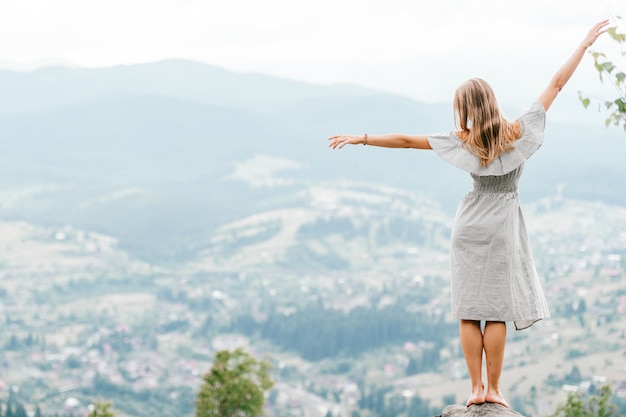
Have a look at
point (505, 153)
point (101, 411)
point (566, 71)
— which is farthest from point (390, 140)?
point (101, 411)

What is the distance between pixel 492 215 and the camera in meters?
4.26

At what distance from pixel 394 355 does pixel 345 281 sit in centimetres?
3270

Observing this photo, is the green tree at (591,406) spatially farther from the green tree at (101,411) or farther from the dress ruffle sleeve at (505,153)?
the dress ruffle sleeve at (505,153)

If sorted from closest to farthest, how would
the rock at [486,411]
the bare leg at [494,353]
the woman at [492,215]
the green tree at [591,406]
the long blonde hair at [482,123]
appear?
1. the long blonde hair at [482,123]
2. the woman at [492,215]
3. the bare leg at [494,353]
4. the rock at [486,411]
5. the green tree at [591,406]

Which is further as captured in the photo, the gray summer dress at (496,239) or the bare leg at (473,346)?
the bare leg at (473,346)

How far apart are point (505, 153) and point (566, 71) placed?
1.93 feet

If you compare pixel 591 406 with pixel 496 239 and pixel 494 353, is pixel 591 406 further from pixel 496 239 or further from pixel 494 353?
pixel 496 239

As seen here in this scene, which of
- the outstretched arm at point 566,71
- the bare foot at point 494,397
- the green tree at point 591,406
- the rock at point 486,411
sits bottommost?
the green tree at point 591,406

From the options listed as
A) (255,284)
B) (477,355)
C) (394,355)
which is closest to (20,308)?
(255,284)

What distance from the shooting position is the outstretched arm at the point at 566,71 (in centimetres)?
438

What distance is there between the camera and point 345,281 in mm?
103750

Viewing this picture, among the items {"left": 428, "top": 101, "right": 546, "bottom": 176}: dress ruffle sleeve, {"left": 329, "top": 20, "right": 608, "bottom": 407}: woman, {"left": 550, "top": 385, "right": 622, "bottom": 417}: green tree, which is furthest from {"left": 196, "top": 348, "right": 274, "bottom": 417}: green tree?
{"left": 428, "top": 101, "right": 546, "bottom": 176}: dress ruffle sleeve

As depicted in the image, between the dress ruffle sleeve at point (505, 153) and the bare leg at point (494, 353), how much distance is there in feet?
2.75

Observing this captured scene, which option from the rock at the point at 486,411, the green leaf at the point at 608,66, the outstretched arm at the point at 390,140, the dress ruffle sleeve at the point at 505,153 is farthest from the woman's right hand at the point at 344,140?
the rock at the point at 486,411
